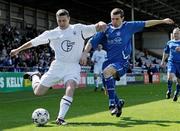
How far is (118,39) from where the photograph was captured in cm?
1002

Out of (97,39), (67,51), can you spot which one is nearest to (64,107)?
(67,51)

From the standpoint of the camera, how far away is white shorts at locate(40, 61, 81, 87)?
8906 mm

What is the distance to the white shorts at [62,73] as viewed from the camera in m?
8.91

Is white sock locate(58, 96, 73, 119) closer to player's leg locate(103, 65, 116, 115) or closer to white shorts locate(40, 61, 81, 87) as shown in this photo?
white shorts locate(40, 61, 81, 87)

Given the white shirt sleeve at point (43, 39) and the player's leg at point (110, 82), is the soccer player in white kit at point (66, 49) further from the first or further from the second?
the player's leg at point (110, 82)

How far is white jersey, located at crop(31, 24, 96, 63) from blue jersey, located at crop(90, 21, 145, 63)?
0.97 metres

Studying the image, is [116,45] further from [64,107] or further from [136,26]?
[64,107]

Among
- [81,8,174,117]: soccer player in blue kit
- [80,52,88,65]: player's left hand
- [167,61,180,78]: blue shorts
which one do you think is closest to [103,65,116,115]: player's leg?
[81,8,174,117]: soccer player in blue kit

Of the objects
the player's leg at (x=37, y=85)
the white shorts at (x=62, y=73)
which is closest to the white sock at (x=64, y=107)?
the white shorts at (x=62, y=73)

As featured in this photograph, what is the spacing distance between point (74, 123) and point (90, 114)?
186 cm

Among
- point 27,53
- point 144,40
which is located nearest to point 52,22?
point 27,53

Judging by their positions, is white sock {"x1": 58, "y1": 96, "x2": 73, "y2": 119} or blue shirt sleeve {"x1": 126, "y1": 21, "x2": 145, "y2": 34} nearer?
white sock {"x1": 58, "y1": 96, "x2": 73, "y2": 119}

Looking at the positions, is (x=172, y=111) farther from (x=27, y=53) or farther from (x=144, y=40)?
(x=144, y=40)

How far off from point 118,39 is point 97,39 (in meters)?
0.45
